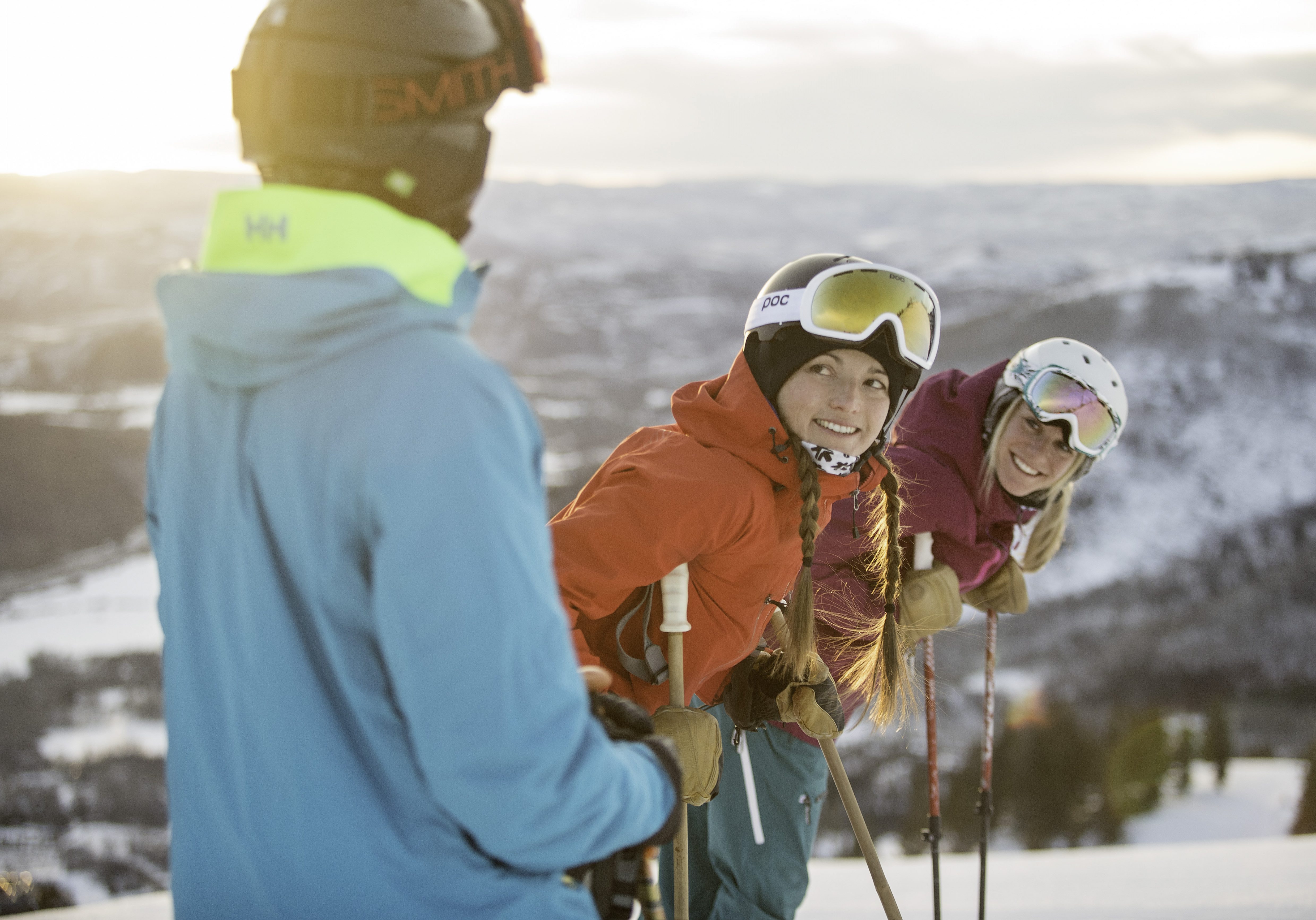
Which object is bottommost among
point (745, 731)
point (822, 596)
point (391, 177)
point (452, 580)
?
point (745, 731)

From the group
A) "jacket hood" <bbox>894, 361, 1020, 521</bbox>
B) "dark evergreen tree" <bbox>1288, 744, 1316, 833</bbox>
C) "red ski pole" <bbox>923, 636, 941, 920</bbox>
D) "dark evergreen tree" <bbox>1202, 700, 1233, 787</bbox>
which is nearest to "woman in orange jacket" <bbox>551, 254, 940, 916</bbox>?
"jacket hood" <bbox>894, 361, 1020, 521</bbox>

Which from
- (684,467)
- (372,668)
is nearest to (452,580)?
(372,668)

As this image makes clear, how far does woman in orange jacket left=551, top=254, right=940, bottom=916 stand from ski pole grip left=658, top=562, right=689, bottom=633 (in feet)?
0.32

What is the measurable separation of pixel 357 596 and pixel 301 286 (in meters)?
0.31

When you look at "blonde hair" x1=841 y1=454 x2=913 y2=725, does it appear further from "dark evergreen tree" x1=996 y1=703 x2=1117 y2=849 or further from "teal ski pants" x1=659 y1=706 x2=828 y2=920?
"dark evergreen tree" x1=996 y1=703 x2=1117 y2=849

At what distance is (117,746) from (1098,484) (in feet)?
156

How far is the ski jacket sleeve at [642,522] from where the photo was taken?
72.5 inches

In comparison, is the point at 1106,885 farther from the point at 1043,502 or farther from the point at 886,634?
the point at 886,634

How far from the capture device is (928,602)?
9.53ft

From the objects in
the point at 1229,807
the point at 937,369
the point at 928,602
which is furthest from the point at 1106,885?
the point at 937,369

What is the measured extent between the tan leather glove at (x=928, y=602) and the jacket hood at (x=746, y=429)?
812 mm

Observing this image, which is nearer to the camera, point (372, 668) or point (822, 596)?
point (372, 668)

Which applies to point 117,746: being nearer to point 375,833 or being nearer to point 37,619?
point 37,619

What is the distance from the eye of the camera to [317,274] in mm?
904
